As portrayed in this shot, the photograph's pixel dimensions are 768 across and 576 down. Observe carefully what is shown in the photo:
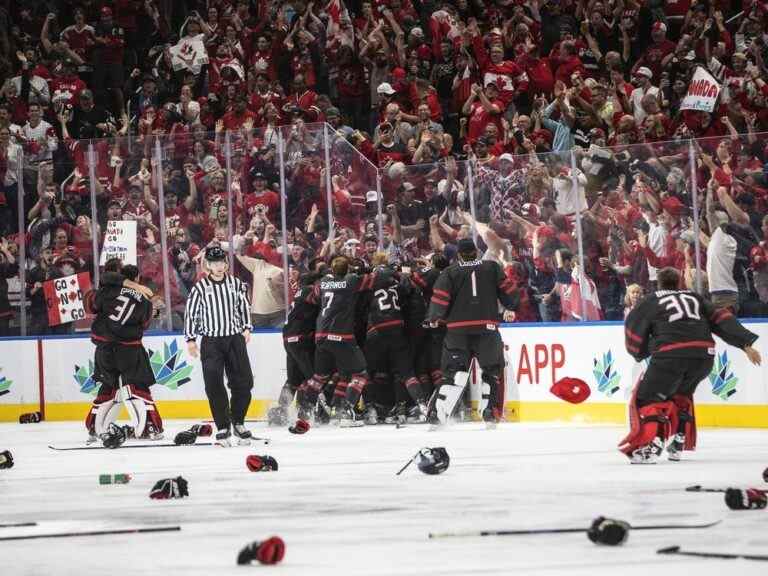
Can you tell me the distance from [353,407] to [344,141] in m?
2.82

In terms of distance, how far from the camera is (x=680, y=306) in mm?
11133

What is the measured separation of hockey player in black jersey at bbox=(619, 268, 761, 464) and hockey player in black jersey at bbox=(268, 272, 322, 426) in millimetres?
5773

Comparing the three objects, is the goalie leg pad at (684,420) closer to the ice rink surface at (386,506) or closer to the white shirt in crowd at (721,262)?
the ice rink surface at (386,506)

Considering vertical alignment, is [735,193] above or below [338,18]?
below

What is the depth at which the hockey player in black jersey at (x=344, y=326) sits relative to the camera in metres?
16.1

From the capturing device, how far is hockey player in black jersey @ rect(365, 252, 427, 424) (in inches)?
635

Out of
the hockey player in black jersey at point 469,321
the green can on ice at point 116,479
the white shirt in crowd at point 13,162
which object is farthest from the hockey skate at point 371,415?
the green can on ice at point 116,479

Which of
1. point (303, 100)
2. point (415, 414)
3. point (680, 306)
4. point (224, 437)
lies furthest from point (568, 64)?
point (680, 306)

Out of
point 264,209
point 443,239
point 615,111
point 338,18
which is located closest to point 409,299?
point 443,239

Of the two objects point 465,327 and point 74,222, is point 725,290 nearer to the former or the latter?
point 465,327

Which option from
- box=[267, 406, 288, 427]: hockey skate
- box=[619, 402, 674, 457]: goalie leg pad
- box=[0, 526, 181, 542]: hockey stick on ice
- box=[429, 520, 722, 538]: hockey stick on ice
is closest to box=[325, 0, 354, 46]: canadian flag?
box=[267, 406, 288, 427]: hockey skate

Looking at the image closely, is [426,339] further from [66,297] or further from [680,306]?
[680,306]

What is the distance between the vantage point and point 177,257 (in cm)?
1748

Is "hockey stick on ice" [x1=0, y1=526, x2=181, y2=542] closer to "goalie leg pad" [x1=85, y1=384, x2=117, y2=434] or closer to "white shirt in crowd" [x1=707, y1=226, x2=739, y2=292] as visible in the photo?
"goalie leg pad" [x1=85, y1=384, x2=117, y2=434]
